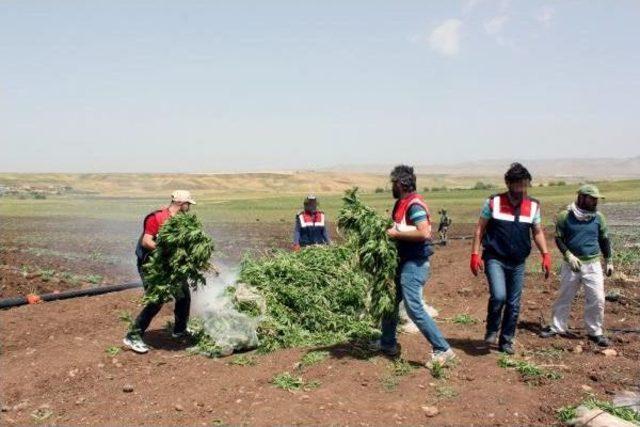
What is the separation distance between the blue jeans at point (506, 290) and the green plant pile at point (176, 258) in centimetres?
343

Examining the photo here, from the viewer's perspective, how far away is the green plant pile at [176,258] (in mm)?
7094

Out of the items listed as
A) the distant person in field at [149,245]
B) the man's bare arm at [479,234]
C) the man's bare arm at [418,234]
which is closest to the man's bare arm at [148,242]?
the distant person in field at [149,245]

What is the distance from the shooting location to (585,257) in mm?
7766

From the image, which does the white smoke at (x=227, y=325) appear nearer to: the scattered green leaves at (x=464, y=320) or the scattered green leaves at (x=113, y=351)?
the scattered green leaves at (x=113, y=351)

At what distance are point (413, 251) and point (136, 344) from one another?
3.72 meters

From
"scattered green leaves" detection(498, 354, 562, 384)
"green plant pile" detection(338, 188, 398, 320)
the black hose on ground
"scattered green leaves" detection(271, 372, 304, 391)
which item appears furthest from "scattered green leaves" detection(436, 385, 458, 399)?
the black hose on ground

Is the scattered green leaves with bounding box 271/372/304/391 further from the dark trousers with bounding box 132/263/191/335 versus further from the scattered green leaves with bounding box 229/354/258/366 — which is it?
the dark trousers with bounding box 132/263/191/335

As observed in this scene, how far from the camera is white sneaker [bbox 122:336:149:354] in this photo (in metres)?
7.40

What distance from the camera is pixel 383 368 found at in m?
6.29

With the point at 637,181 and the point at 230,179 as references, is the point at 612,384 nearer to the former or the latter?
the point at 637,181

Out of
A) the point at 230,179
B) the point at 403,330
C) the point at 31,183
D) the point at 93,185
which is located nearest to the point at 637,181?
the point at 230,179

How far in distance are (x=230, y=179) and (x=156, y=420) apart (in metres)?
97.8

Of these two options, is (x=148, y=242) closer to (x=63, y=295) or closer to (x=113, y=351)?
(x=113, y=351)

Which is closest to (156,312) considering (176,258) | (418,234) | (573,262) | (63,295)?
(176,258)
